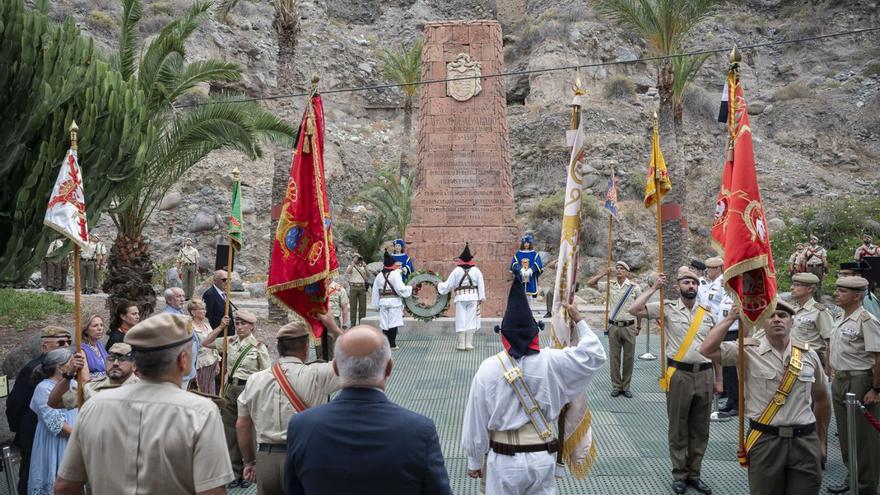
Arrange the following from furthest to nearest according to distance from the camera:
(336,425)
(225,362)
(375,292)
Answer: (375,292) < (225,362) < (336,425)

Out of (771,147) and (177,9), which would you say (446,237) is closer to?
(771,147)

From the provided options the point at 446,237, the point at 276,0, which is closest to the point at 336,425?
the point at 446,237

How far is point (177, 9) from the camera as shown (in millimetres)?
46688

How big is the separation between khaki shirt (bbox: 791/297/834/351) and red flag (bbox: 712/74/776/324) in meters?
3.24

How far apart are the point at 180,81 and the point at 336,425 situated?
13.0 m

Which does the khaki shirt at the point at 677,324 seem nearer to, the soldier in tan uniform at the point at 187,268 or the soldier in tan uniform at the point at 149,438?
the soldier in tan uniform at the point at 149,438

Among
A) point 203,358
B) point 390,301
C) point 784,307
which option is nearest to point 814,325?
point 784,307

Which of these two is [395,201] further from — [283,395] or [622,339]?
[283,395]

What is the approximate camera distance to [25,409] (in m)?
6.28

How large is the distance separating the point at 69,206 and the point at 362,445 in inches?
171

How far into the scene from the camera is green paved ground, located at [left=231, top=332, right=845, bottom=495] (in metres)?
7.04

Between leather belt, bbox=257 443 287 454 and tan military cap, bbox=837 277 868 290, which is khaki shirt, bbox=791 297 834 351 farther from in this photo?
leather belt, bbox=257 443 287 454

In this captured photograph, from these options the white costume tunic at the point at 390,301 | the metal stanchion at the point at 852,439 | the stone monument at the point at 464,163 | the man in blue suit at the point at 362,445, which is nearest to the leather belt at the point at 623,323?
the metal stanchion at the point at 852,439

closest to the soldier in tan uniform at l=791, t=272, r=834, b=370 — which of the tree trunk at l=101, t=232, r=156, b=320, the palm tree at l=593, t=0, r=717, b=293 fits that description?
the palm tree at l=593, t=0, r=717, b=293
